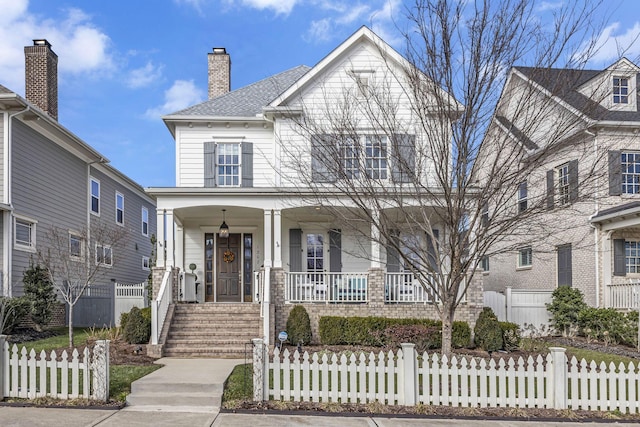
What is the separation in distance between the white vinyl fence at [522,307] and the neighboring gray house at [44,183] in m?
11.9

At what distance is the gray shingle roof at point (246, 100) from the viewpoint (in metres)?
16.0

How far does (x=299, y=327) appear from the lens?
12.3 meters

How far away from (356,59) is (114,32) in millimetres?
6805

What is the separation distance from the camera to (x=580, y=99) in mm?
7879

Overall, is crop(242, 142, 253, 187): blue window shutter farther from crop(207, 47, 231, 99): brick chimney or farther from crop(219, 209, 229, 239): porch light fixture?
crop(207, 47, 231, 99): brick chimney

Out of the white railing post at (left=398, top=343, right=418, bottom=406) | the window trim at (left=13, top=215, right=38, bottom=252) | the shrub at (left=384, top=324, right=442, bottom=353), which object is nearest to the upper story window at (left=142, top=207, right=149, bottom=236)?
the window trim at (left=13, top=215, right=38, bottom=252)

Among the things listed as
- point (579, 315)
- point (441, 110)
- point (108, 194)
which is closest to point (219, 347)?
point (441, 110)

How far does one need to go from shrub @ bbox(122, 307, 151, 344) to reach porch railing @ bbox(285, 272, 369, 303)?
3513 mm

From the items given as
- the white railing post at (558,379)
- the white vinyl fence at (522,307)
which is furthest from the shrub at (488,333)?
the white railing post at (558,379)

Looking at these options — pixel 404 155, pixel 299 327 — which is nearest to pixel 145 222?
pixel 299 327

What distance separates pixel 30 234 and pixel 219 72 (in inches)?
326

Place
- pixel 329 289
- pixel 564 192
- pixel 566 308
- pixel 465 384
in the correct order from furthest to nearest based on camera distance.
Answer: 1. pixel 566 308
2. pixel 329 289
3. pixel 564 192
4. pixel 465 384

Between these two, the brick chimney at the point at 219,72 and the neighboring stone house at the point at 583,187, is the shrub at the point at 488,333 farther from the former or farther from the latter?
the brick chimney at the point at 219,72

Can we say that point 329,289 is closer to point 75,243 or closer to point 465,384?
point 465,384
